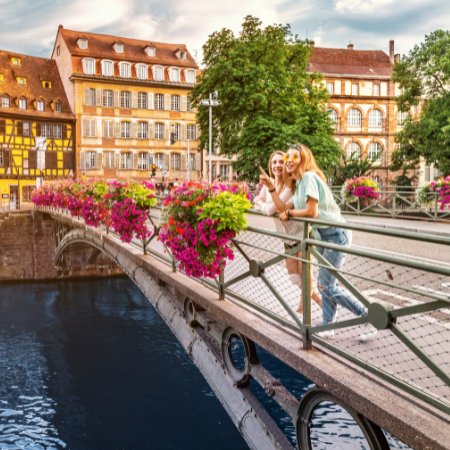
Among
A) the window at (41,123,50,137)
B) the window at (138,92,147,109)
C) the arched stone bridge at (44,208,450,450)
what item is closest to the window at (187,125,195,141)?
the window at (138,92,147,109)

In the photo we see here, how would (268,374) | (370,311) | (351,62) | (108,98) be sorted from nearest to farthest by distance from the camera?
(370,311) → (268,374) → (108,98) → (351,62)

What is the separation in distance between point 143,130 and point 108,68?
5.88m

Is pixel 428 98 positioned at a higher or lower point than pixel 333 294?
higher

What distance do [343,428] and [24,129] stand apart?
125 ft

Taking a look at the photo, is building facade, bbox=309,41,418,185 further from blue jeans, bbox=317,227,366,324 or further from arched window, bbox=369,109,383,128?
blue jeans, bbox=317,227,366,324

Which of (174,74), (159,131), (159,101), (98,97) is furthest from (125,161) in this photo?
(174,74)

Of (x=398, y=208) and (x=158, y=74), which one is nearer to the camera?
(x=398, y=208)

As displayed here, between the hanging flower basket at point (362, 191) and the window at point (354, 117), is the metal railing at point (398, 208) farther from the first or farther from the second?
the window at point (354, 117)

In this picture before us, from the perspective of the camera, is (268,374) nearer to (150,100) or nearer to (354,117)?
(150,100)

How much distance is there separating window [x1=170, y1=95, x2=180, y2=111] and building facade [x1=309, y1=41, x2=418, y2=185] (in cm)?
1427

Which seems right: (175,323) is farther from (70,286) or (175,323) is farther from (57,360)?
(70,286)

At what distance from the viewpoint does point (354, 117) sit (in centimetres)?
5062

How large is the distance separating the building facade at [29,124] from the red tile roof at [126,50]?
11.6 feet

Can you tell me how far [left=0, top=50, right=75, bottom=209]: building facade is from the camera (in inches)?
1577
